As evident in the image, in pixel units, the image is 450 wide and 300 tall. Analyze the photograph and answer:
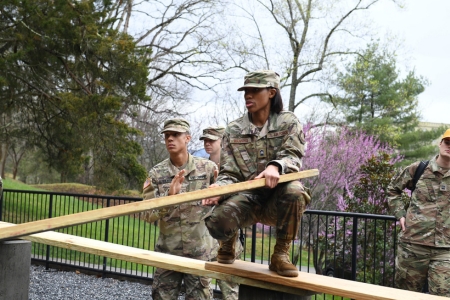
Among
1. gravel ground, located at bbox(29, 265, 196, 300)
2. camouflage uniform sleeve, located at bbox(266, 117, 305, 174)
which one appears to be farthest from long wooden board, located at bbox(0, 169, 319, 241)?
gravel ground, located at bbox(29, 265, 196, 300)

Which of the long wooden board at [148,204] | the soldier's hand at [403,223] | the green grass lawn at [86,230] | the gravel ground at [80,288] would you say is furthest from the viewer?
the green grass lawn at [86,230]

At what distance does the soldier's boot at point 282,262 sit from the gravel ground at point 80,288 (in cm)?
561

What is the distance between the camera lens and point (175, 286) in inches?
188

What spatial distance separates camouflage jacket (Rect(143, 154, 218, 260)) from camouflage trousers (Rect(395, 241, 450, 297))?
5.82 ft

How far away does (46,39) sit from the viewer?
1485 cm

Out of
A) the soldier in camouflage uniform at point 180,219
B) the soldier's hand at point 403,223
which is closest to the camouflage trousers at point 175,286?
the soldier in camouflage uniform at point 180,219

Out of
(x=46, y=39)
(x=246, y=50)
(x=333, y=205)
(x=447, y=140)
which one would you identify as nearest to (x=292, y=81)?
(x=246, y=50)

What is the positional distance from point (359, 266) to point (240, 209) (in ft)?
28.5

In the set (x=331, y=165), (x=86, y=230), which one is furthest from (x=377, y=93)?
(x=86, y=230)

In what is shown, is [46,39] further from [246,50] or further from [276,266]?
[246,50]

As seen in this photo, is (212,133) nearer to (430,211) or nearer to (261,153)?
(430,211)

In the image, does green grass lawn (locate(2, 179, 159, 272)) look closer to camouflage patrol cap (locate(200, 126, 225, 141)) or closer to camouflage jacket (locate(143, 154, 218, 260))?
camouflage jacket (locate(143, 154, 218, 260))

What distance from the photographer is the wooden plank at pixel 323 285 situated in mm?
3111

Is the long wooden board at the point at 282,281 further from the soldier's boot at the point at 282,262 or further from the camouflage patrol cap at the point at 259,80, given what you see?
the camouflage patrol cap at the point at 259,80
